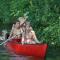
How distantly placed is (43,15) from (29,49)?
14.2 feet

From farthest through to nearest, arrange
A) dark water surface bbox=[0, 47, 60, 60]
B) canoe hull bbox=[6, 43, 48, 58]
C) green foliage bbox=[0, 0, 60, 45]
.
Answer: green foliage bbox=[0, 0, 60, 45] → dark water surface bbox=[0, 47, 60, 60] → canoe hull bbox=[6, 43, 48, 58]

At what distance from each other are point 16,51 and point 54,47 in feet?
9.62

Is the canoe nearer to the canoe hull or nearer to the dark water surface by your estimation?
the canoe hull

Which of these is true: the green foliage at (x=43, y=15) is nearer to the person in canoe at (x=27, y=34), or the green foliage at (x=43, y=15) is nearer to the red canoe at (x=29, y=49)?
the person in canoe at (x=27, y=34)

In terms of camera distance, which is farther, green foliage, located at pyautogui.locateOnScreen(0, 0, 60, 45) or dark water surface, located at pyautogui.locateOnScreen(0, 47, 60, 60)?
green foliage, located at pyautogui.locateOnScreen(0, 0, 60, 45)

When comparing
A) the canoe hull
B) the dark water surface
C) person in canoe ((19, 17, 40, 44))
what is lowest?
the dark water surface

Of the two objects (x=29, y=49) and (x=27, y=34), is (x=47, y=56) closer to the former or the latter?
(x=27, y=34)

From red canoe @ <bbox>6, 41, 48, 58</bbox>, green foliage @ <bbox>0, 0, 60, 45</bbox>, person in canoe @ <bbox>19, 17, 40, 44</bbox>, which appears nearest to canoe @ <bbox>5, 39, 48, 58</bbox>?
red canoe @ <bbox>6, 41, 48, 58</bbox>

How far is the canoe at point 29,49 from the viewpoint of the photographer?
2000 cm

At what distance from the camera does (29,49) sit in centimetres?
2030

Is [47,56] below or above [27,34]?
below

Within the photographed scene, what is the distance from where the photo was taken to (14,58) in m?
21.5

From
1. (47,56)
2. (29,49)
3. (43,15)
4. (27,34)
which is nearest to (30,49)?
(29,49)

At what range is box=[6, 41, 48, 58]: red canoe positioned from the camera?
65.6 feet
